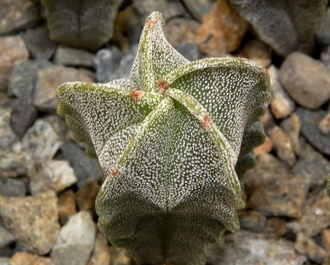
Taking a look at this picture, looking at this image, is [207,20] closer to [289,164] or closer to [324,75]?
[324,75]

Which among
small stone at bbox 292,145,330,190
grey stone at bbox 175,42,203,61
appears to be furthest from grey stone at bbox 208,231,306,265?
grey stone at bbox 175,42,203,61

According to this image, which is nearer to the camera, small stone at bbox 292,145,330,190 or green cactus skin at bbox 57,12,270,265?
green cactus skin at bbox 57,12,270,265

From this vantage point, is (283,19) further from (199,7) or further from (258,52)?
(199,7)

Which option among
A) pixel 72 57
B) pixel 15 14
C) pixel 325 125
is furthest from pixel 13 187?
pixel 325 125

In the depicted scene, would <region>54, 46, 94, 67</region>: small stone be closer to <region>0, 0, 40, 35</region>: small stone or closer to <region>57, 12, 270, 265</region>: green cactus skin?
<region>0, 0, 40, 35</region>: small stone

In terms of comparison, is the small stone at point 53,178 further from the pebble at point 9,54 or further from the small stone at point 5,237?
the pebble at point 9,54

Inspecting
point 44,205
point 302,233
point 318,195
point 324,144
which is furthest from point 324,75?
point 44,205

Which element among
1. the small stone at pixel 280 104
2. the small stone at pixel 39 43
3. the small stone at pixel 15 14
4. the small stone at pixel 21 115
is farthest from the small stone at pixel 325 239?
the small stone at pixel 15 14
